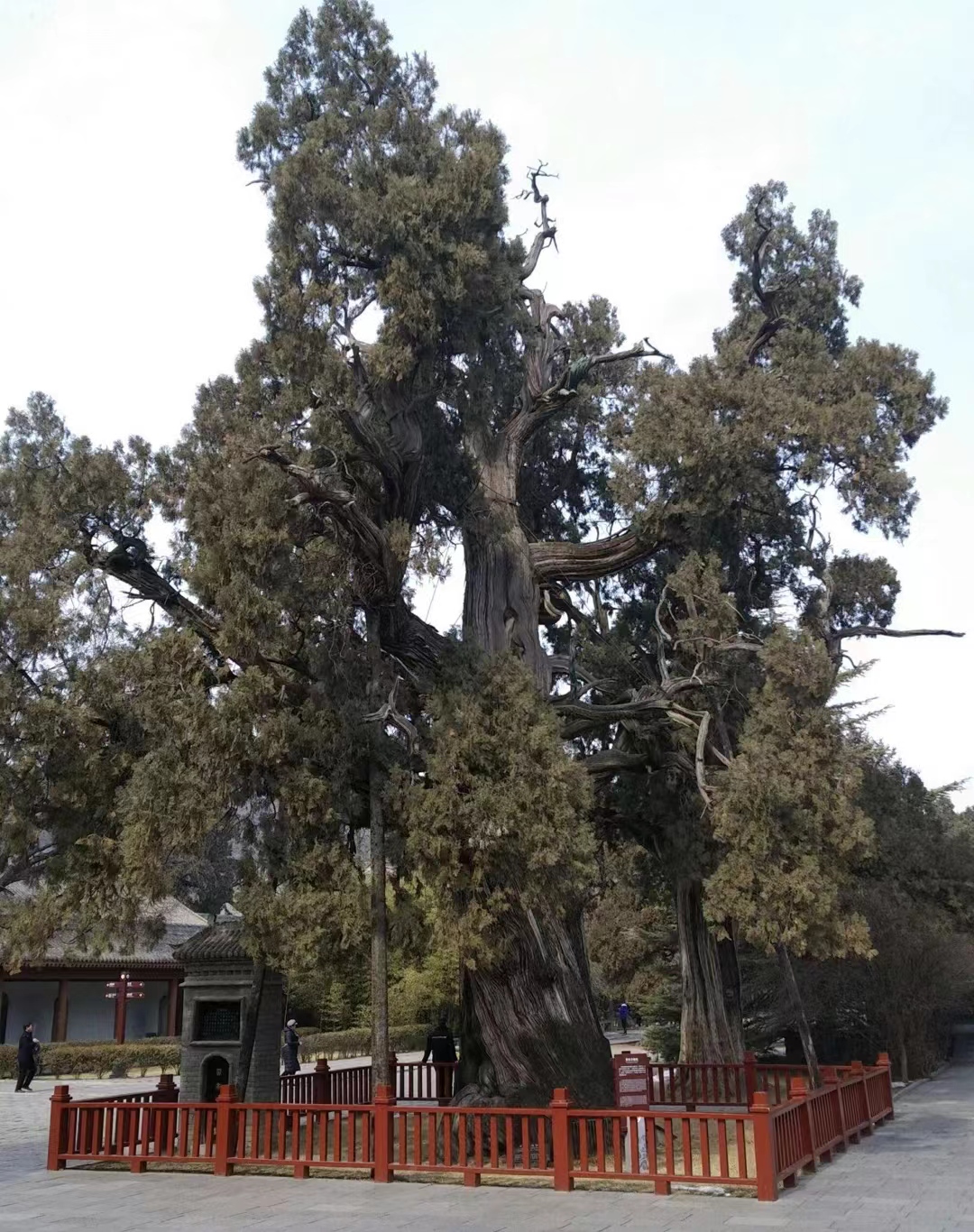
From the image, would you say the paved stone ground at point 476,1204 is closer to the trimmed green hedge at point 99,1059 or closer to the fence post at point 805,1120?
the fence post at point 805,1120

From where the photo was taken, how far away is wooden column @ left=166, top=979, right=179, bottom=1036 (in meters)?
31.1

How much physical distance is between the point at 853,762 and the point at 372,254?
759 cm

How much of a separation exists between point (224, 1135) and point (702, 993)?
33.0ft

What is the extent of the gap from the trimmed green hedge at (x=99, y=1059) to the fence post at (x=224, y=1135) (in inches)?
663

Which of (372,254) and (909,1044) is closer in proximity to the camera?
(372,254)

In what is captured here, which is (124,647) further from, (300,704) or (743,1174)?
(743,1174)

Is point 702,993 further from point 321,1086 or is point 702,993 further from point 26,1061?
point 26,1061

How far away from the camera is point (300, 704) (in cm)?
1192

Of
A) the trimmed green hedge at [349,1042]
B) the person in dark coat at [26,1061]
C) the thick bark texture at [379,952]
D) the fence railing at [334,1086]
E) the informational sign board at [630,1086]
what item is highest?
the thick bark texture at [379,952]

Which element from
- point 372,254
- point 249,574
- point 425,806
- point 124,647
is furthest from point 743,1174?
point 372,254

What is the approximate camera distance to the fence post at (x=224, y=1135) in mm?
10773

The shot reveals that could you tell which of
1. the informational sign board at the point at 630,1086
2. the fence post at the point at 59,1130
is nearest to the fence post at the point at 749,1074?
the informational sign board at the point at 630,1086

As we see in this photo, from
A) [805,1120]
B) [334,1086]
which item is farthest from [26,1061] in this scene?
[805,1120]

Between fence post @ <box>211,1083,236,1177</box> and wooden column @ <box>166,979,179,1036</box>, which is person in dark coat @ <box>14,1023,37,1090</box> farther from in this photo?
fence post @ <box>211,1083,236,1177</box>
